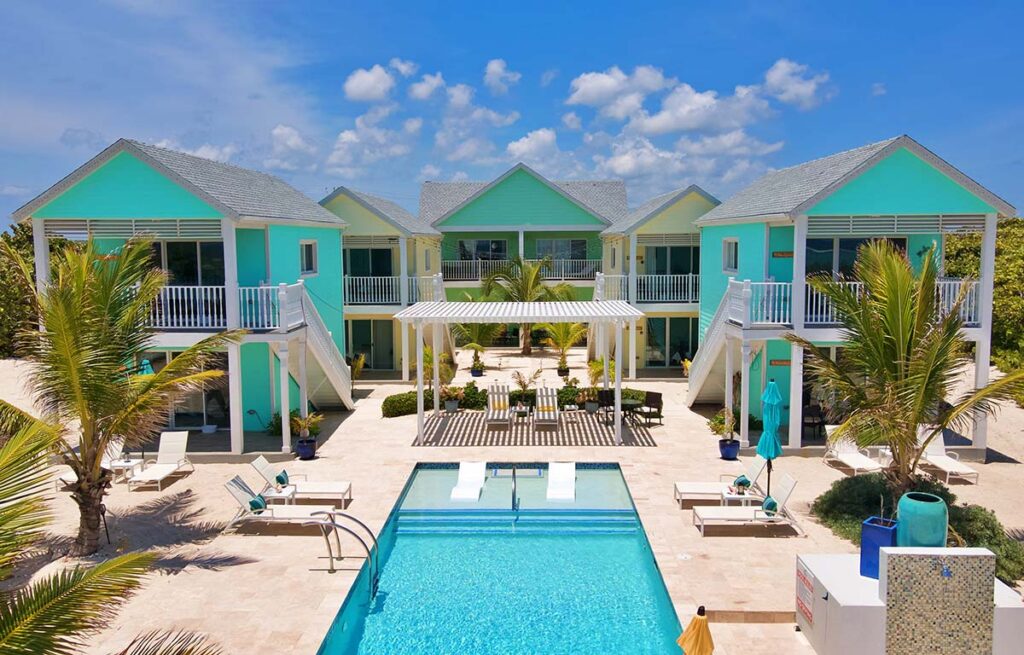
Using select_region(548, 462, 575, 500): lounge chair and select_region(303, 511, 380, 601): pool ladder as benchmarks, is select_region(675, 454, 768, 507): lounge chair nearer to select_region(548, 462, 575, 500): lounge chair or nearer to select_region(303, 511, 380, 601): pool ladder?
select_region(548, 462, 575, 500): lounge chair

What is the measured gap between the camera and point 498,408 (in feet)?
69.3

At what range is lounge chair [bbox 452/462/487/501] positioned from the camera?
1512cm

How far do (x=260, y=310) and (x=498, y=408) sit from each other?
6.57m

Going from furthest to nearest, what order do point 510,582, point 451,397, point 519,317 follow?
point 451,397, point 519,317, point 510,582

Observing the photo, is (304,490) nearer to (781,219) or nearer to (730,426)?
(730,426)

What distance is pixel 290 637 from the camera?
9.50 m

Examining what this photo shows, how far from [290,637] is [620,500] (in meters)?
7.46

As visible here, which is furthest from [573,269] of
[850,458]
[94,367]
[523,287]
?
[94,367]

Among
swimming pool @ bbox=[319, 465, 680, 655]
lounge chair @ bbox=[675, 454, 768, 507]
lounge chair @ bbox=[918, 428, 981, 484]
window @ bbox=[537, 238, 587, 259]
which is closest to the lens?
swimming pool @ bbox=[319, 465, 680, 655]

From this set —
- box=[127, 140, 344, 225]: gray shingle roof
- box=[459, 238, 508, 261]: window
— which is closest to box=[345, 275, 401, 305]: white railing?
box=[127, 140, 344, 225]: gray shingle roof

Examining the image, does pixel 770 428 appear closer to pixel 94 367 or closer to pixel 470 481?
pixel 470 481

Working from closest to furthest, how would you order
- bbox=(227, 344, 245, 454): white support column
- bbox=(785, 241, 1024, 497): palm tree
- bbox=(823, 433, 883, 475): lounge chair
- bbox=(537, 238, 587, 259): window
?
bbox=(785, 241, 1024, 497): palm tree, bbox=(823, 433, 883, 475): lounge chair, bbox=(227, 344, 245, 454): white support column, bbox=(537, 238, 587, 259): window

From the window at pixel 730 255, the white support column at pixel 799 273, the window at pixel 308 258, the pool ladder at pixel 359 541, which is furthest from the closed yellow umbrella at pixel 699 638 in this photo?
the window at pixel 308 258

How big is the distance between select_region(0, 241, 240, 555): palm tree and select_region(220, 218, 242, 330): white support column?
390cm
